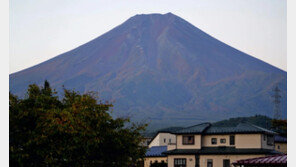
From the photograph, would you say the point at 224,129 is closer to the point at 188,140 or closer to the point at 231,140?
the point at 231,140

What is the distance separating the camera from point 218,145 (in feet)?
220

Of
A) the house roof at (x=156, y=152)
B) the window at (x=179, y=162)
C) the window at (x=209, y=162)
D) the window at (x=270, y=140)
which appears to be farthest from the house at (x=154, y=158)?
the window at (x=270, y=140)

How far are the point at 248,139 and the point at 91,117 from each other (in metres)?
36.5

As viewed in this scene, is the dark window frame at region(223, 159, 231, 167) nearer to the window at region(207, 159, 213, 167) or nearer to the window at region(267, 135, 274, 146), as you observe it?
the window at region(207, 159, 213, 167)

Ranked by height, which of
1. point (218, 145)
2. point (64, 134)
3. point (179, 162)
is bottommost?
point (179, 162)

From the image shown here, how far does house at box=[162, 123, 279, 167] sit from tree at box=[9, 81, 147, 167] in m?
31.7

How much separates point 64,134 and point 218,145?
39.5 m

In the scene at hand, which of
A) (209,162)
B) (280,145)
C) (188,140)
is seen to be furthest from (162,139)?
(209,162)

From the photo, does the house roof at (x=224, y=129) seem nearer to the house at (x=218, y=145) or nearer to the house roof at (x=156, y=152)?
the house at (x=218, y=145)

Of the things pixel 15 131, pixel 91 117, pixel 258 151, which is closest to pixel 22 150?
pixel 15 131

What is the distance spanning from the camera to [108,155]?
112 feet

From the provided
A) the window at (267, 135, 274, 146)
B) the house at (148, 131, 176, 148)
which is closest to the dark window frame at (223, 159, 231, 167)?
the window at (267, 135, 274, 146)
